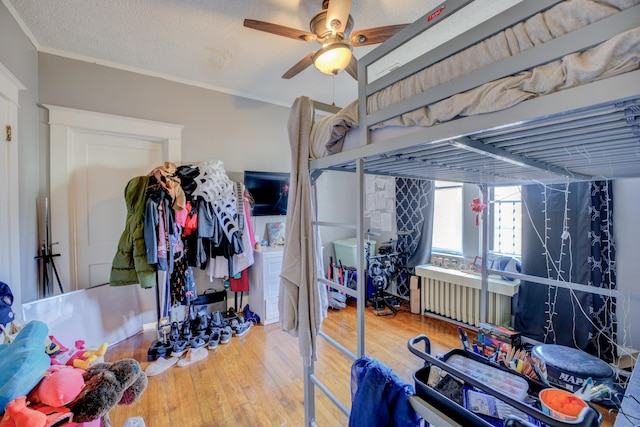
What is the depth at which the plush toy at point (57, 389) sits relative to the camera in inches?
35.7

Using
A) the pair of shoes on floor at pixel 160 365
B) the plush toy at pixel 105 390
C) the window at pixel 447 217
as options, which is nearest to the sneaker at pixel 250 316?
the pair of shoes on floor at pixel 160 365

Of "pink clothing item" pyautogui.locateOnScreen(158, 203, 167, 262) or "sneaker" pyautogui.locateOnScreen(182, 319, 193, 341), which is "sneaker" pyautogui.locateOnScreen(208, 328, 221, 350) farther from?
"pink clothing item" pyautogui.locateOnScreen(158, 203, 167, 262)

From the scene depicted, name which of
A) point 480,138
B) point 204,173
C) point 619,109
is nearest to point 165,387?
point 204,173

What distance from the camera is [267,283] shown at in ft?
10.2

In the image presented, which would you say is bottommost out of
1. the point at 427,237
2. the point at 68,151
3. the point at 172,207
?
the point at 427,237

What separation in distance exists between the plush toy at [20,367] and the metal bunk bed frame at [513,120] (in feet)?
3.86

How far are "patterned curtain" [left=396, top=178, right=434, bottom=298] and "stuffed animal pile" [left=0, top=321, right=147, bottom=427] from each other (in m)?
3.08

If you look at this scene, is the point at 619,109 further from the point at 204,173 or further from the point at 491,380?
the point at 204,173

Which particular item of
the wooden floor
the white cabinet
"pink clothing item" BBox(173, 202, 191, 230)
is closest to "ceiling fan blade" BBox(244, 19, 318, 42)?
"pink clothing item" BBox(173, 202, 191, 230)

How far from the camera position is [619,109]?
64cm

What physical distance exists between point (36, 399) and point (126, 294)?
7.10 ft

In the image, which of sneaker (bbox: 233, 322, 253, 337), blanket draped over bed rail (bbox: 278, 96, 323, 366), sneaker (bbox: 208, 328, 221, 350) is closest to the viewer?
blanket draped over bed rail (bbox: 278, 96, 323, 366)

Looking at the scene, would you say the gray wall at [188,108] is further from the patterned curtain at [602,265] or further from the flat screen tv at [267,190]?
the patterned curtain at [602,265]

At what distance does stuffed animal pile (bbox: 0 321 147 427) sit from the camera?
846 mm
